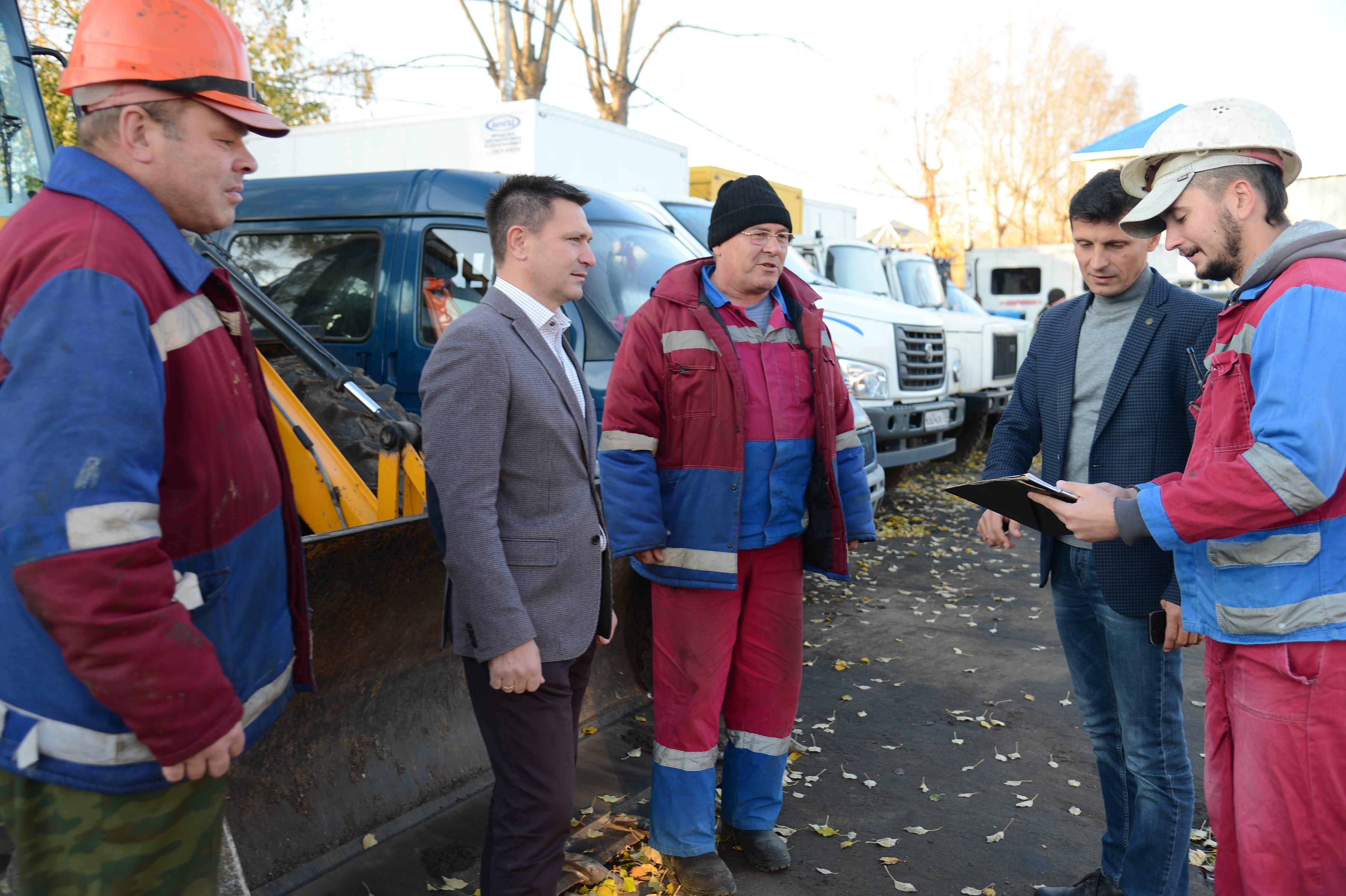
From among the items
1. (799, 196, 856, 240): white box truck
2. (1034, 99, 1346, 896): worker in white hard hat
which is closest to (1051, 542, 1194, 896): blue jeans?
(1034, 99, 1346, 896): worker in white hard hat

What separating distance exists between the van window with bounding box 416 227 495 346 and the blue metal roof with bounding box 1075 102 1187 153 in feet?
44.5

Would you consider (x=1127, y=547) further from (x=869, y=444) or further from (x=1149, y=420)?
(x=869, y=444)

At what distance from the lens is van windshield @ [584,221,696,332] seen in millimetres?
5691

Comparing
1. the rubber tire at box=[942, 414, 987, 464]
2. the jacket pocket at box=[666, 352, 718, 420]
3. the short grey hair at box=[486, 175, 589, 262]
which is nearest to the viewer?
the short grey hair at box=[486, 175, 589, 262]

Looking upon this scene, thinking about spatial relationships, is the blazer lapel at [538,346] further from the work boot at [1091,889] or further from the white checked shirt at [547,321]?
the work boot at [1091,889]

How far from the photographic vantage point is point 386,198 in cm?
611

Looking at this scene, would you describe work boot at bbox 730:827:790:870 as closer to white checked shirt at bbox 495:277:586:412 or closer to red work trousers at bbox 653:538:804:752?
red work trousers at bbox 653:538:804:752

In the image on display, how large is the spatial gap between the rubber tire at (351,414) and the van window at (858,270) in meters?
8.42

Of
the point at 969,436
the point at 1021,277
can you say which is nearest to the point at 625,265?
the point at 969,436

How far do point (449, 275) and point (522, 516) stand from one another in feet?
12.4

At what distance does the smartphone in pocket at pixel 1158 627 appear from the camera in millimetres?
2703

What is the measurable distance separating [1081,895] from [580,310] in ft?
12.6

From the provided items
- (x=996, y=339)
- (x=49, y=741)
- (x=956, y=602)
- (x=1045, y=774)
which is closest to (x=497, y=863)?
(x=49, y=741)

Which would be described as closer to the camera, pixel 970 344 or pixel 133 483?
pixel 133 483
